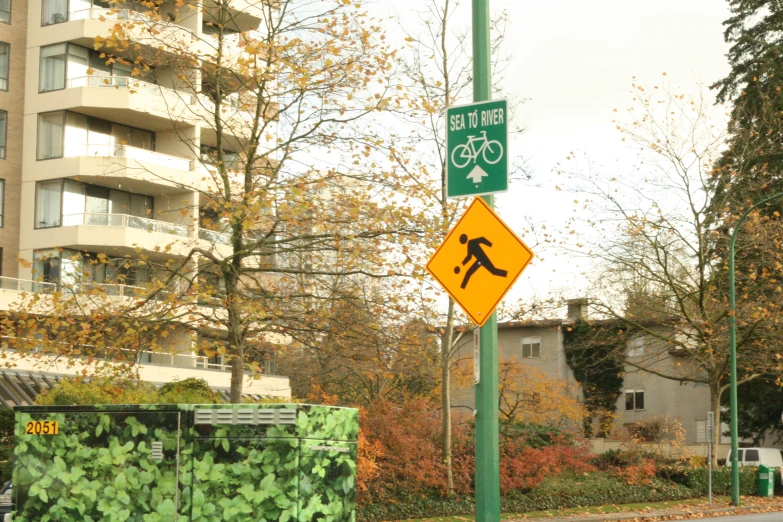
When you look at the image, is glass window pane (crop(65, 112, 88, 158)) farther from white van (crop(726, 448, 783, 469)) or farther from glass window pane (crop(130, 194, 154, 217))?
white van (crop(726, 448, 783, 469))

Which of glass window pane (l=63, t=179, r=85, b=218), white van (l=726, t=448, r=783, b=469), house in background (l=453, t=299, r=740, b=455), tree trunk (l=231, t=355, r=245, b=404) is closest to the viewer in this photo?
tree trunk (l=231, t=355, r=245, b=404)

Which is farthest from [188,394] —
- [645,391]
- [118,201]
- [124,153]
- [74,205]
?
[645,391]

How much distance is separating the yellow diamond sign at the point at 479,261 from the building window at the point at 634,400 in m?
51.0

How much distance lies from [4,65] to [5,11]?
7.91ft

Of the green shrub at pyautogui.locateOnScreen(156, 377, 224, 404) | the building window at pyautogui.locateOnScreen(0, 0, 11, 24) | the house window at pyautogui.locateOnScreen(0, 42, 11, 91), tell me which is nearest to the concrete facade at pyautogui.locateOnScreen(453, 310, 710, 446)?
the house window at pyautogui.locateOnScreen(0, 42, 11, 91)

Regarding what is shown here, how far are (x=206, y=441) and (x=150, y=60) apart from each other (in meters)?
12.6

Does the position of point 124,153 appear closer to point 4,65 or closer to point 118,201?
point 118,201

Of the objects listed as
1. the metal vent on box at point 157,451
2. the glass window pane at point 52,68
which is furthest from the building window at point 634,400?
the metal vent on box at point 157,451

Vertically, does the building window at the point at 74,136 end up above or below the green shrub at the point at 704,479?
above

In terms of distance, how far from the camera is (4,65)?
4256cm

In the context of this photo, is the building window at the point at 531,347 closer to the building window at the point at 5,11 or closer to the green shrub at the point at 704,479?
the green shrub at the point at 704,479

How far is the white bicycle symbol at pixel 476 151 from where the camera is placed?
868 centimetres

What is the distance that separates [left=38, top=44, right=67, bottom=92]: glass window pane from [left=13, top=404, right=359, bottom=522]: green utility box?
1372 inches

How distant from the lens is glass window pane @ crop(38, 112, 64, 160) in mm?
41809
